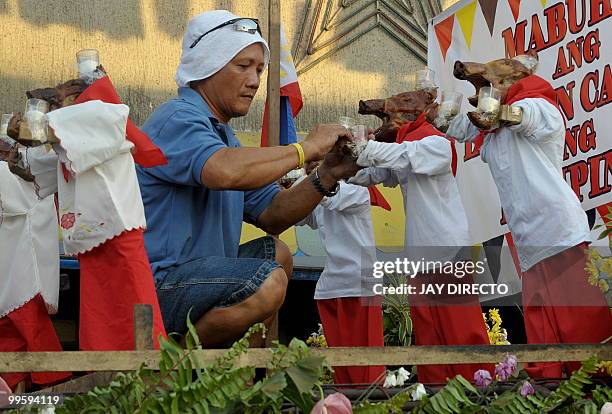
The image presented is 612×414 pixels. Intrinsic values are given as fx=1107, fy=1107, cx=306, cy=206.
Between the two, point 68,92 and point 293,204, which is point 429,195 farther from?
point 68,92

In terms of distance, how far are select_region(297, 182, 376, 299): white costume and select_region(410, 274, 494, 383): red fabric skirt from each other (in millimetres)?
497

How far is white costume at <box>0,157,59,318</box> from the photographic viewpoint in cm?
468

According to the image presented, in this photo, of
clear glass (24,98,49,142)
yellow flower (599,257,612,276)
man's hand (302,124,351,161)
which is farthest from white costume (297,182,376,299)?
yellow flower (599,257,612,276)

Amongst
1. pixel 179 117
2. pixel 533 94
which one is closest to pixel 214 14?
pixel 179 117

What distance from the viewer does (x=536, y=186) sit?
13.5ft

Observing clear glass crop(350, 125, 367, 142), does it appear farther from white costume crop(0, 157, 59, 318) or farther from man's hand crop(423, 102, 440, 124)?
white costume crop(0, 157, 59, 318)

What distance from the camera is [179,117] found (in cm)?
322

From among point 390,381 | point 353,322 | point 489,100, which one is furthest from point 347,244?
point 390,381

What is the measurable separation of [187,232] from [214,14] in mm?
759

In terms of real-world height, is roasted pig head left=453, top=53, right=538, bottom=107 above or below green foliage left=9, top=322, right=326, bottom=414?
above

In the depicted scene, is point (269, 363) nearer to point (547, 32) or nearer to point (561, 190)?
point (561, 190)

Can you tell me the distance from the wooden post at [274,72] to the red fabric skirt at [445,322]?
0.99m

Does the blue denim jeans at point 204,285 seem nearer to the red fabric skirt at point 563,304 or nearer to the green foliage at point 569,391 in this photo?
the green foliage at point 569,391

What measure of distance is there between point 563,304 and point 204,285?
1.55 m
